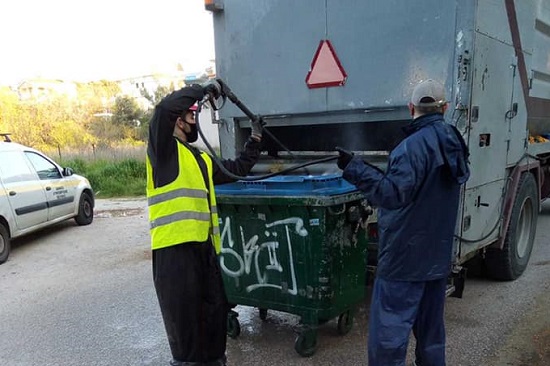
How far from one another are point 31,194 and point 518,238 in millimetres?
6339

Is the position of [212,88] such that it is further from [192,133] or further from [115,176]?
[115,176]

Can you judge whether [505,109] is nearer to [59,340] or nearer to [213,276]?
[213,276]

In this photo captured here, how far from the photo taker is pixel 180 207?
7.70ft

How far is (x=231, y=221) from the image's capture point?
3.27 metres

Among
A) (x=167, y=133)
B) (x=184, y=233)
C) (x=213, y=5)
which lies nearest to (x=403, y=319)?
(x=184, y=233)

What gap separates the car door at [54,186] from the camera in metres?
7.26

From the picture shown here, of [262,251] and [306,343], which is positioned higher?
[262,251]

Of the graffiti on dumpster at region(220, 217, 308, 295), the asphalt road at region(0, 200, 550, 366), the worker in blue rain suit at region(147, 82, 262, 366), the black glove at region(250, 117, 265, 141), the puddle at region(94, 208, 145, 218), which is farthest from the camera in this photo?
the puddle at region(94, 208, 145, 218)

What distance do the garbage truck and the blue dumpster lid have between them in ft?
0.03

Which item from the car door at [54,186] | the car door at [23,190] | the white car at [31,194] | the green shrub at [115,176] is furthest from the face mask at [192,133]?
the green shrub at [115,176]

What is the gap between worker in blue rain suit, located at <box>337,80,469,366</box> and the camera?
2215mm

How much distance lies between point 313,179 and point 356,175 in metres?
0.72

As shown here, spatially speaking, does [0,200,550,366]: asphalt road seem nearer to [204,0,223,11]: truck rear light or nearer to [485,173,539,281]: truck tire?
[485,173,539,281]: truck tire

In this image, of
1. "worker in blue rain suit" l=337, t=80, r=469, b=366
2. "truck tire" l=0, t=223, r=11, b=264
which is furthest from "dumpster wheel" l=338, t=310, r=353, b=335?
"truck tire" l=0, t=223, r=11, b=264
